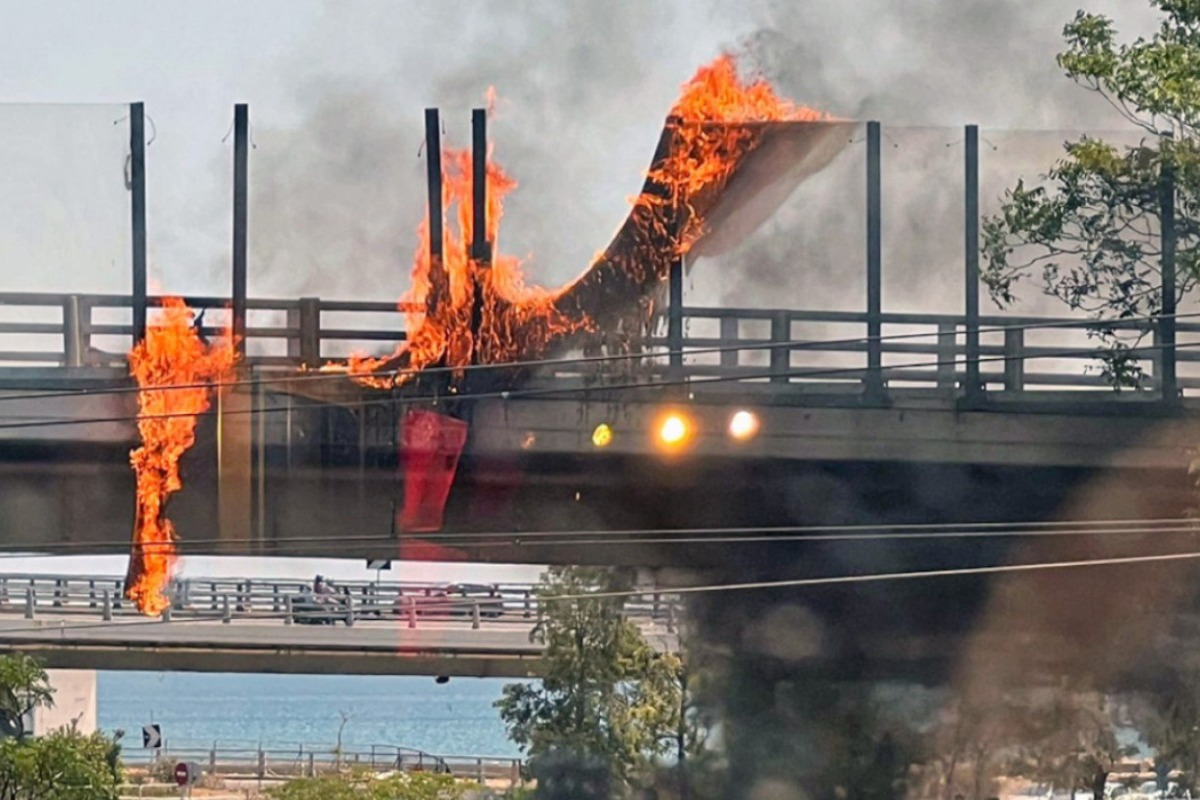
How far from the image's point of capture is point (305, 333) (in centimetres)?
1325

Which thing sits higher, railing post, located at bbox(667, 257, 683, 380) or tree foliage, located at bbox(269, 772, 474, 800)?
railing post, located at bbox(667, 257, 683, 380)

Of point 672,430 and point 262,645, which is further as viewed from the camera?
point 262,645

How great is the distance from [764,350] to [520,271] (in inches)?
83.1

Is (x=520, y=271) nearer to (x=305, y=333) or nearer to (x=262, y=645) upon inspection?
(x=305, y=333)

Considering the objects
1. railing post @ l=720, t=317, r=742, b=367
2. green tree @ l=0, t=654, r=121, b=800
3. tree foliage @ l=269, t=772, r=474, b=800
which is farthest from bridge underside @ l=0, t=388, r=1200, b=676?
tree foliage @ l=269, t=772, r=474, b=800

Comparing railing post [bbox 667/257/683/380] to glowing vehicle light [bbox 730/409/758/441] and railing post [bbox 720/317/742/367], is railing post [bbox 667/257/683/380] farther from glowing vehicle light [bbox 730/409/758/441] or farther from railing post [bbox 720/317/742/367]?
glowing vehicle light [bbox 730/409/758/441]

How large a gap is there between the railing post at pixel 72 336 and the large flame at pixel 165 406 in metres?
0.40

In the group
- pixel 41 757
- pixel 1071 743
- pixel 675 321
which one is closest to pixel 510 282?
pixel 675 321

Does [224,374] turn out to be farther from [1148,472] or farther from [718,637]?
[1148,472]

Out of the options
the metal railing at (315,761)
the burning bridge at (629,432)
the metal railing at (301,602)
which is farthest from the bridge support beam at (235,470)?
the metal railing at (315,761)

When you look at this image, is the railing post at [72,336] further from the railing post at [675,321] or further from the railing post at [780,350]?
the railing post at [780,350]

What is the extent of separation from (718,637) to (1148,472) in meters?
3.70

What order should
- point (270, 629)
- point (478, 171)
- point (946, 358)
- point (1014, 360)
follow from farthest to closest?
1. point (270, 629)
2. point (478, 171)
3. point (946, 358)
4. point (1014, 360)

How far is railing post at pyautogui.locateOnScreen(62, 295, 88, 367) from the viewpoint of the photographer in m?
13.0
